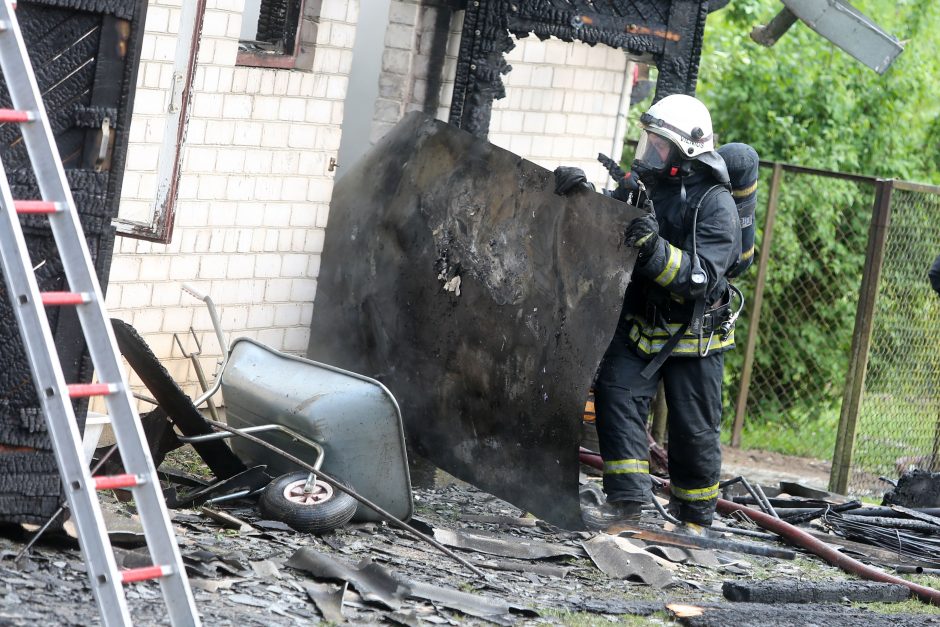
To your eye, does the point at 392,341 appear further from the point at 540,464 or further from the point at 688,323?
the point at 688,323

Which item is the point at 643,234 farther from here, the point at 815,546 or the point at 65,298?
the point at 65,298

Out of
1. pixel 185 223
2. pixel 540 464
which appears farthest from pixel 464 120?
pixel 540 464

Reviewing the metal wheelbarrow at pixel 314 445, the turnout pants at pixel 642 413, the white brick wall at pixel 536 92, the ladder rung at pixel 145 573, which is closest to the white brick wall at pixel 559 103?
the white brick wall at pixel 536 92

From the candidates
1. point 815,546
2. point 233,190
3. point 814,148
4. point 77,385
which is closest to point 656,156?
point 815,546

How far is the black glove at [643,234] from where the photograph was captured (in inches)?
241

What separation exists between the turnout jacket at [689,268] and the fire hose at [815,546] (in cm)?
112

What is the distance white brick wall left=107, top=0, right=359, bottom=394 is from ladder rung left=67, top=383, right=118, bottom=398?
112 inches

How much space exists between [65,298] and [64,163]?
1.11 m

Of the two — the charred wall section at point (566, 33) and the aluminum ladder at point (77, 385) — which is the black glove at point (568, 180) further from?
the aluminum ladder at point (77, 385)

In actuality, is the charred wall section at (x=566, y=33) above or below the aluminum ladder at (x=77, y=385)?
above

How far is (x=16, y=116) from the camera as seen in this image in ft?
13.2

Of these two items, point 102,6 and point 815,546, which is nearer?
point 102,6

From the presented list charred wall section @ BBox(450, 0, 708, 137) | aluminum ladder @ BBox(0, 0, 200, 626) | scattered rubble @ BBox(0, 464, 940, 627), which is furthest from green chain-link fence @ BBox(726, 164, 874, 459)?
aluminum ladder @ BBox(0, 0, 200, 626)

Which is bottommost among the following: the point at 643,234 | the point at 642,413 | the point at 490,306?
the point at 642,413
